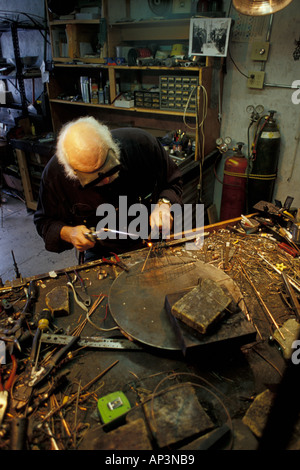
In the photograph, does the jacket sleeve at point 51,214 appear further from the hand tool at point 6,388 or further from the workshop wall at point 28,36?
the workshop wall at point 28,36

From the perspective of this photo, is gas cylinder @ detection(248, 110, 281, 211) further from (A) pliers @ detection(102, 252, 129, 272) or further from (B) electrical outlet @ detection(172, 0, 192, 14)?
(A) pliers @ detection(102, 252, 129, 272)

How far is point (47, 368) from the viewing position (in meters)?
1.24

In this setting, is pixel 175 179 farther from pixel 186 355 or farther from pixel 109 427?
pixel 109 427

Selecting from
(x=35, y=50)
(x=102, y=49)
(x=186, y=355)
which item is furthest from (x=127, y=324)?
(x=35, y=50)

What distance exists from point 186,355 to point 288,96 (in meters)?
3.30

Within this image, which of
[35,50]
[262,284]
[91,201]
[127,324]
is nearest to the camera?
[127,324]

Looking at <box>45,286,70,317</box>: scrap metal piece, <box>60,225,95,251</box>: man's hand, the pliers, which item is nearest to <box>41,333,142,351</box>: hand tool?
<box>45,286,70,317</box>: scrap metal piece

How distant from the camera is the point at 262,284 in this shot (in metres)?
1.67

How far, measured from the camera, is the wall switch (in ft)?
10.7

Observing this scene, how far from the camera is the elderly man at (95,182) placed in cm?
175

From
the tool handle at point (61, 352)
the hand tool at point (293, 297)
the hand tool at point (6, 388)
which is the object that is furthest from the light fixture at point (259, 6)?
the hand tool at point (6, 388)

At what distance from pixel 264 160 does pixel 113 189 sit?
7.11 feet

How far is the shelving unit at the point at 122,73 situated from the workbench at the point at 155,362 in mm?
2384

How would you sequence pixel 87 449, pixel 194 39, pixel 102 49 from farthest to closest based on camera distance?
pixel 102 49 → pixel 194 39 → pixel 87 449
